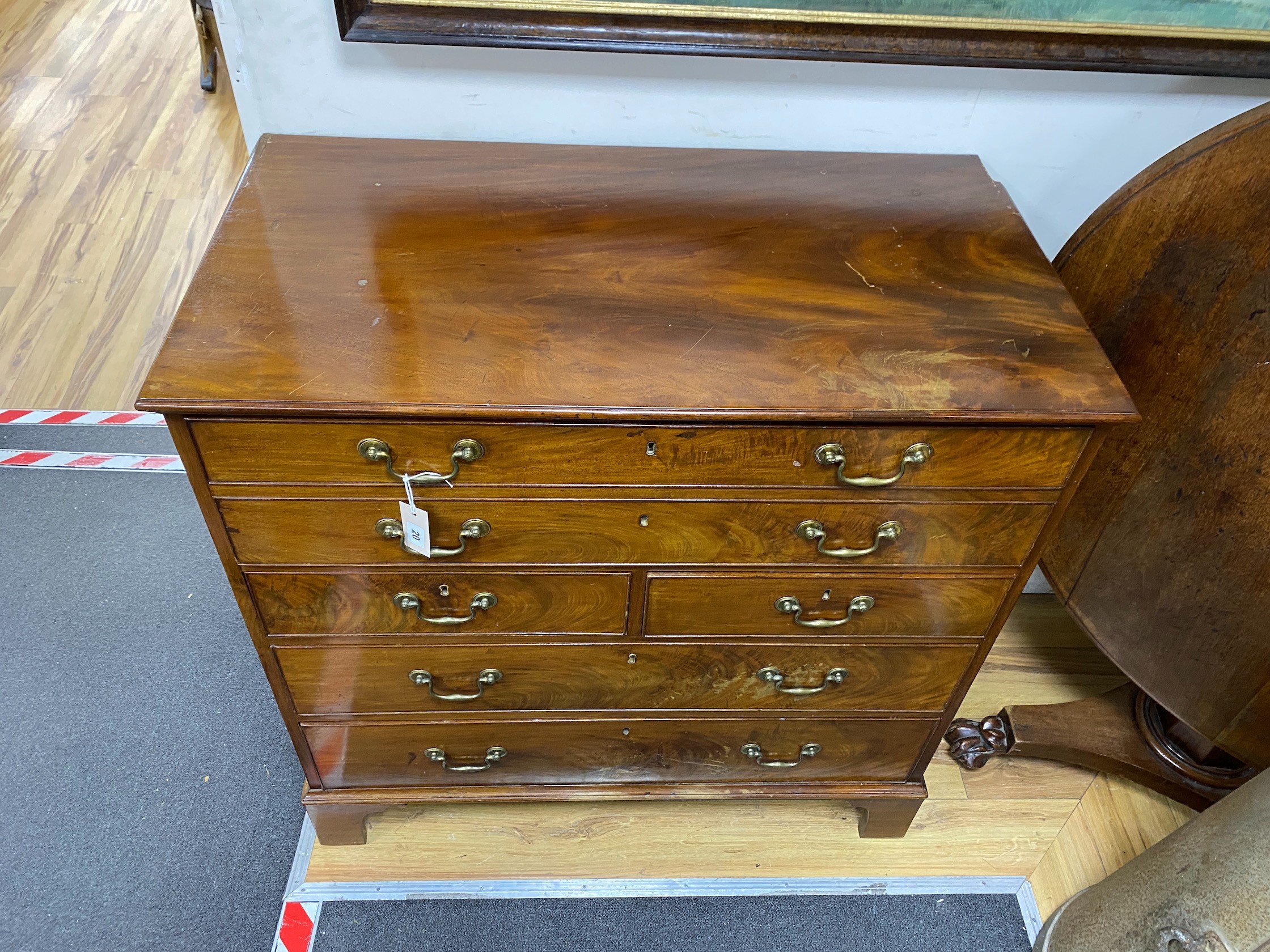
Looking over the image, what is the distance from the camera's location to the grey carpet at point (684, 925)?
1.49 m

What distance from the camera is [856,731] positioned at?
143 centimetres

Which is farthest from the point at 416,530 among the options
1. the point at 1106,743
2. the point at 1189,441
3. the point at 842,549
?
the point at 1106,743

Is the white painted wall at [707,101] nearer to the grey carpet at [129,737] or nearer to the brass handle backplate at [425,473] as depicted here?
the brass handle backplate at [425,473]

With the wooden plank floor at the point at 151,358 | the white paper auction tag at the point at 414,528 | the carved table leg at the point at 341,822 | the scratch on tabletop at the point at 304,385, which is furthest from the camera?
the wooden plank floor at the point at 151,358

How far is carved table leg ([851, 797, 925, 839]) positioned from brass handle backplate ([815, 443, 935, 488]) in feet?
2.45

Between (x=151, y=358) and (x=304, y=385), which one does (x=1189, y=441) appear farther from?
(x=151, y=358)

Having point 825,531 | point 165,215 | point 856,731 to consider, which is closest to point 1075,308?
point 825,531

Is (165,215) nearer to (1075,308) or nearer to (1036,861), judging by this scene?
(1075,308)

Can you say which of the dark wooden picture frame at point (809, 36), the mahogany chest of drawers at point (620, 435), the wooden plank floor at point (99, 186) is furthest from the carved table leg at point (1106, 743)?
the wooden plank floor at point (99, 186)

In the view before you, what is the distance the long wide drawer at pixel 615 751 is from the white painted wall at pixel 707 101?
2.81 feet

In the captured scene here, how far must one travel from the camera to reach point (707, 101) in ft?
4.34

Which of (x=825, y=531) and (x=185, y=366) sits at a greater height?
(x=185, y=366)

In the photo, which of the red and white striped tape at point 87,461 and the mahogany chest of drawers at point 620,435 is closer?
the mahogany chest of drawers at point 620,435

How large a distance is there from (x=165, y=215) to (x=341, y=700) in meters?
2.10
